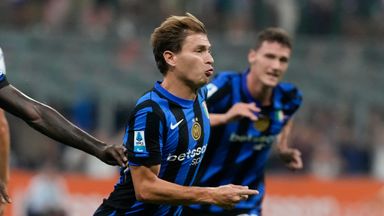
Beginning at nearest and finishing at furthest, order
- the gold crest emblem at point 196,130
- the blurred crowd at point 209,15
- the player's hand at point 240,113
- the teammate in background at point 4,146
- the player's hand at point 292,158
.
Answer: the gold crest emblem at point 196,130, the teammate in background at point 4,146, the player's hand at point 240,113, the player's hand at point 292,158, the blurred crowd at point 209,15

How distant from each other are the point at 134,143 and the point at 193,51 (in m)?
0.75

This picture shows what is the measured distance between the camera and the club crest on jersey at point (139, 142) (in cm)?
758

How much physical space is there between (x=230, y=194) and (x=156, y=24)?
10.4 metres

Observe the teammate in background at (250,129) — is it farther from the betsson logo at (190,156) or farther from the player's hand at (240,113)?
the betsson logo at (190,156)

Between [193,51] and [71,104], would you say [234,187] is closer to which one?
[193,51]

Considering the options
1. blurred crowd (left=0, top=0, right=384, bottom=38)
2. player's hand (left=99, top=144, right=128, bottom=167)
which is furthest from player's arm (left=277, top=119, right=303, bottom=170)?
blurred crowd (left=0, top=0, right=384, bottom=38)

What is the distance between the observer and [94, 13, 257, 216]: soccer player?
24.9ft

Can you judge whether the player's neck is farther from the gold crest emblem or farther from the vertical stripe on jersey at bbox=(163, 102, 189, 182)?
the gold crest emblem

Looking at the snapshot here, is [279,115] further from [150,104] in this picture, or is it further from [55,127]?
[55,127]

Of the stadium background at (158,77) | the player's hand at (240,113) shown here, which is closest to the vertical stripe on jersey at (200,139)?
the player's hand at (240,113)

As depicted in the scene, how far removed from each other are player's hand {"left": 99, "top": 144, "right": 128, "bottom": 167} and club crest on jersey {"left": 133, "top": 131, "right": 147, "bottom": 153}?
0.32 meters

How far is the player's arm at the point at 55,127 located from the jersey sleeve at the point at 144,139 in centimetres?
32

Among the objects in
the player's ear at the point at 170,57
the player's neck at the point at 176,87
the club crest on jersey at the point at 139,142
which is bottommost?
the club crest on jersey at the point at 139,142

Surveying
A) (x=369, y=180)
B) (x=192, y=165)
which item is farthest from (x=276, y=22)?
(x=192, y=165)
